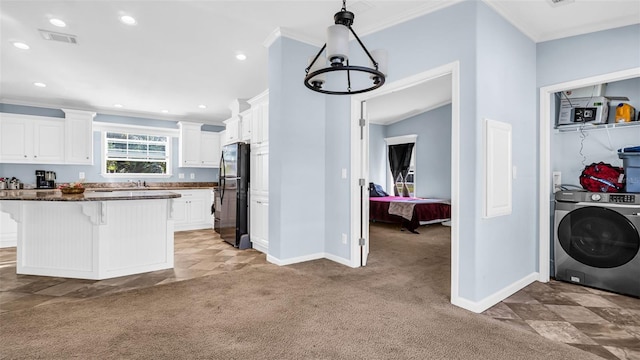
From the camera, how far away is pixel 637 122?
3.12m

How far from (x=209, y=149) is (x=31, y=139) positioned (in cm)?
303

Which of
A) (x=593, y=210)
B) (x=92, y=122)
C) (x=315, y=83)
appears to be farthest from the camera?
(x=92, y=122)

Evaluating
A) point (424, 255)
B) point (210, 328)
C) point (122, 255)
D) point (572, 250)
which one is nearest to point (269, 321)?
point (210, 328)

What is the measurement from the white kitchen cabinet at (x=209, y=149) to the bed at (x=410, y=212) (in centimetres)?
374

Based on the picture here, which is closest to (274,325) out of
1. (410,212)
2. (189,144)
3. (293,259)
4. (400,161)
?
(293,259)

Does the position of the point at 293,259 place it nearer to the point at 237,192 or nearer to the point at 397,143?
the point at 237,192

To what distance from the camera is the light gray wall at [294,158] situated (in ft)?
12.2

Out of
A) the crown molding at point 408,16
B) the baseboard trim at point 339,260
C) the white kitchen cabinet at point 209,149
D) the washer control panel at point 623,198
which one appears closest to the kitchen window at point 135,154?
the white kitchen cabinet at point 209,149

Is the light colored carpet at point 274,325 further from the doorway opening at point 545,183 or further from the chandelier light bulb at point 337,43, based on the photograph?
the chandelier light bulb at point 337,43

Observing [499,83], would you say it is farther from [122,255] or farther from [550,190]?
[122,255]

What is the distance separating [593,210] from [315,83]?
9.70 ft

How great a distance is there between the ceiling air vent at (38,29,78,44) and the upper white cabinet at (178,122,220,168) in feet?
11.3

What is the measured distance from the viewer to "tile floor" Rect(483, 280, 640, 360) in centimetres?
205

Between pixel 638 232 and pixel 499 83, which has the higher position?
pixel 499 83
